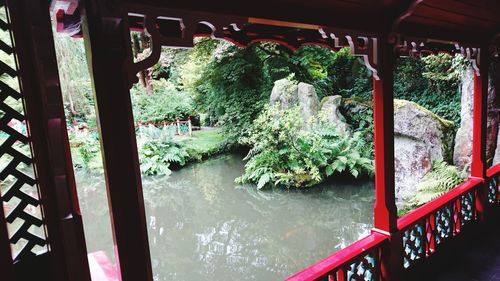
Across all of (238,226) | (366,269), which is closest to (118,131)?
(366,269)

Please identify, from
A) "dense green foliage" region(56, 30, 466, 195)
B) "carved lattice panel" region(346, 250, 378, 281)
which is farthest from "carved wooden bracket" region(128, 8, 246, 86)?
"dense green foliage" region(56, 30, 466, 195)

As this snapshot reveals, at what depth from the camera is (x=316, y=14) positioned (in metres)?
1.87

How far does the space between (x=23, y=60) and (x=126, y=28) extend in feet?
1.28

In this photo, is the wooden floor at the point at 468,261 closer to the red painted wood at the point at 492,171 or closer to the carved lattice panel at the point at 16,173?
the red painted wood at the point at 492,171

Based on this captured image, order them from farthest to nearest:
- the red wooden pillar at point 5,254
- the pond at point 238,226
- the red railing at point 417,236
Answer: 1. the pond at point 238,226
2. the red railing at point 417,236
3. the red wooden pillar at point 5,254

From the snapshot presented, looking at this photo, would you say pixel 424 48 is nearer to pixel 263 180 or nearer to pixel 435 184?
pixel 435 184

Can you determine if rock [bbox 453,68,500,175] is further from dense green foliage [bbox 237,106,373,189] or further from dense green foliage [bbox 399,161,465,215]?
dense green foliage [bbox 237,106,373,189]

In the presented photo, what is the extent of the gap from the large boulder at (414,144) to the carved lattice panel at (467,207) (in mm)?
2526

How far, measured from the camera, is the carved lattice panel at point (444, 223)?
122 inches

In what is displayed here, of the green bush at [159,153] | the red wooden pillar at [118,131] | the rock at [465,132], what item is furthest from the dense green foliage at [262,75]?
the red wooden pillar at [118,131]

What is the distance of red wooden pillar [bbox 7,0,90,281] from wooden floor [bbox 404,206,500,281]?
2.63 m

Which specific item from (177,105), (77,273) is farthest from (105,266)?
(177,105)

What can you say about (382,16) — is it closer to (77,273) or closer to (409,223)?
(409,223)

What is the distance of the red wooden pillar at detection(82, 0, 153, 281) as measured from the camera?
1179mm
